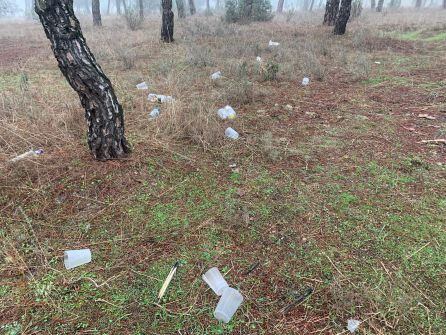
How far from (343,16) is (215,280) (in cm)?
872

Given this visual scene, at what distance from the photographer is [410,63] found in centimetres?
604

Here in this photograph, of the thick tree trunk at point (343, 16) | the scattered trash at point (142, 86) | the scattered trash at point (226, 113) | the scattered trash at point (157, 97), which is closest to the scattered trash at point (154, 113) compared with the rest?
the scattered trash at point (157, 97)

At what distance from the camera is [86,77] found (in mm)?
2445

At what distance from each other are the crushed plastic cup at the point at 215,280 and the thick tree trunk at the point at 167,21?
7.61m

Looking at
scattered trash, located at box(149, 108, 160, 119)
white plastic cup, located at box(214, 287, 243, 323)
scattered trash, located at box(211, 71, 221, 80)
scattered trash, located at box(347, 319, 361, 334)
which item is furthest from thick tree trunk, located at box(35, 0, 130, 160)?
scattered trash, located at box(211, 71, 221, 80)

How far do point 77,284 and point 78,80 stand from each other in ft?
4.95

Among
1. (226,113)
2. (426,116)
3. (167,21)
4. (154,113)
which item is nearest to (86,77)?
(154,113)

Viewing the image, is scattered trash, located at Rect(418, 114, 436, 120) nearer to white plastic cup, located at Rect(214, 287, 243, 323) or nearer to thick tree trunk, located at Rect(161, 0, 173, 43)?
white plastic cup, located at Rect(214, 287, 243, 323)

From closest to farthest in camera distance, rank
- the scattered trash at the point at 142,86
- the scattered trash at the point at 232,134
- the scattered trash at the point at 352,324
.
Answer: the scattered trash at the point at 352,324
the scattered trash at the point at 232,134
the scattered trash at the point at 142,86

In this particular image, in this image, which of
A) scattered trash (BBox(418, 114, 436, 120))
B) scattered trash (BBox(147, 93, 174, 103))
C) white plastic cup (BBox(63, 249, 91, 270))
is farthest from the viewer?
scattered trash (BBox(147, 93, 174, 103))

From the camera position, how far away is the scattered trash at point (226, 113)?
3.83m

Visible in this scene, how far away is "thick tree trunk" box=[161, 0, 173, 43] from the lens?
799 centimetres

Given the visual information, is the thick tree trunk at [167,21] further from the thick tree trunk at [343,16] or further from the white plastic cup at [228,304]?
the white plastic cup at [228,304]

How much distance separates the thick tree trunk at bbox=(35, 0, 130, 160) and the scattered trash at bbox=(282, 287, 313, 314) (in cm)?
187
